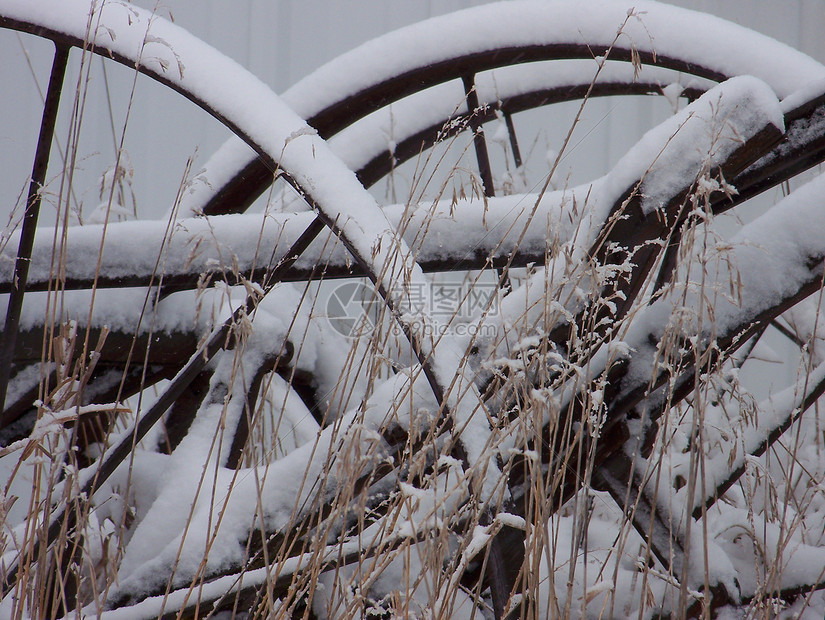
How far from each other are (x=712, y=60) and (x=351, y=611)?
1.44 m

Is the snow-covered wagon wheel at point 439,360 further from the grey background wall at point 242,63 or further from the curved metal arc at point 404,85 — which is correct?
the grey background wall at point 242,63

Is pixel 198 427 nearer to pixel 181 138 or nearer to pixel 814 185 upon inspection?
pixel 814 185

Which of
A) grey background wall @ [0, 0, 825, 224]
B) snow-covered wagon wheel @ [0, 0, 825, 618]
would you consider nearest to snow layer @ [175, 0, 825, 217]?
snow-covered wagon wheel @ [0, 0, 825, 618]

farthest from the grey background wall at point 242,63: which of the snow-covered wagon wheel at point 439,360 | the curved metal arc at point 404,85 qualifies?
the snow-covered wagon wheel at point 439,360

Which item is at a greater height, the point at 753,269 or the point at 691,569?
the point at 753,269

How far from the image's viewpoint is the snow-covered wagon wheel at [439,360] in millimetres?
894

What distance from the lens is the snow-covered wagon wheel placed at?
0.89m

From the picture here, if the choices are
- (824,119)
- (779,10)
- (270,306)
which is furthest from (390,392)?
(779,10)

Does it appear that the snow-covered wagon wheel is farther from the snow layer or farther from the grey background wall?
the grey background wall

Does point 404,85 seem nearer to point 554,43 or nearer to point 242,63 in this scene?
point 554,43

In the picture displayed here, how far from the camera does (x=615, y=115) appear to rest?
3.72 metres

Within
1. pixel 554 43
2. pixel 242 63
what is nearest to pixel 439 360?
pixel 554 43

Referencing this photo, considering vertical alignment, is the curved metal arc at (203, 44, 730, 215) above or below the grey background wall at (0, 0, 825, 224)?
below

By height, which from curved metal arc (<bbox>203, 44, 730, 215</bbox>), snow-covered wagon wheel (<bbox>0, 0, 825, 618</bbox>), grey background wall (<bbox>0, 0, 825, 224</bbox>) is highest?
grey background wall (<bbox>0, 0, 825, 224</bbox>)
